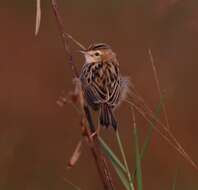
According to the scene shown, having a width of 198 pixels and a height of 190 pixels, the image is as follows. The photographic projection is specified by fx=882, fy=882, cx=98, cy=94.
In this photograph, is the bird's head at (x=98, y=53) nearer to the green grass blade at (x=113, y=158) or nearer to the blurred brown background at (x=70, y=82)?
the blurred brown background at (x=70, y=82)

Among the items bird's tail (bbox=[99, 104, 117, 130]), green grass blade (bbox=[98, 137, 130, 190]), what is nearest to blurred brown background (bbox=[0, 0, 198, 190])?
bird's tail (bbox=[99, 104, 117, 130])

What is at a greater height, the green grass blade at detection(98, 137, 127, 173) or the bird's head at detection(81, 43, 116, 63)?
the bird's head at detection(81, 43, 116, 63)

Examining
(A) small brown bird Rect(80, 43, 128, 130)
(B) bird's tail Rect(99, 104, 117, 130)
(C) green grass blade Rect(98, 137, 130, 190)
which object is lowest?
(C) green grass blade Rect(98, 137, 130, 190)

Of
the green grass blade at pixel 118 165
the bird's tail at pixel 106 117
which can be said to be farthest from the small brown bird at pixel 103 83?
the green grass blade at pixel 118 165

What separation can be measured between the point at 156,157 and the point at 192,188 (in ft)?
1.51

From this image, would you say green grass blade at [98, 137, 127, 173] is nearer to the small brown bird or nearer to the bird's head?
the small brown bird

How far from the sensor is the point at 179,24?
18.8 ft

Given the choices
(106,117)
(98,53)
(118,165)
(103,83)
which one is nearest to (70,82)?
(98,53)

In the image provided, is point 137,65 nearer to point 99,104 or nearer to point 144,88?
point 144,88

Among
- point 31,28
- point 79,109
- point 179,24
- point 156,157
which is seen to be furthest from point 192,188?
point 79,109

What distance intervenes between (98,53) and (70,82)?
4.82 feet

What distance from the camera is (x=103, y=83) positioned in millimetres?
4008

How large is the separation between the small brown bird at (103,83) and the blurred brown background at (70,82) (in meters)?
0.87

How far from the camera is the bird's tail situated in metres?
3.70
